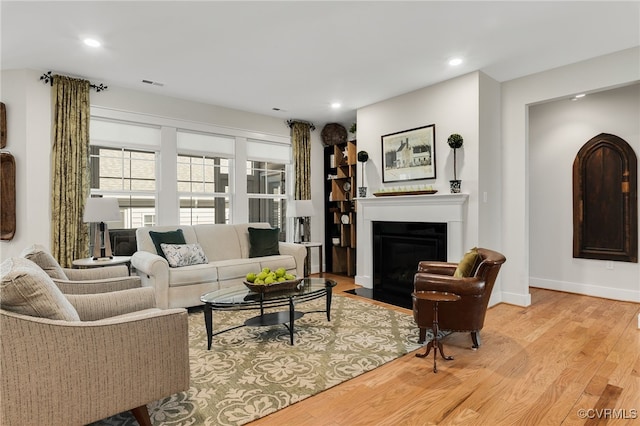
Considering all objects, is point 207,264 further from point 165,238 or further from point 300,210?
point 300,210

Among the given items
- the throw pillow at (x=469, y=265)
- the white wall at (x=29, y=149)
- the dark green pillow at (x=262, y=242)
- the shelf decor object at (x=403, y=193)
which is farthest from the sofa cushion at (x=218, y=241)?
the throw pillow at (x=469, y=265)

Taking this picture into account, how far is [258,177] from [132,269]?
8.19 feet

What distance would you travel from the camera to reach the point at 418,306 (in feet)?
9.62

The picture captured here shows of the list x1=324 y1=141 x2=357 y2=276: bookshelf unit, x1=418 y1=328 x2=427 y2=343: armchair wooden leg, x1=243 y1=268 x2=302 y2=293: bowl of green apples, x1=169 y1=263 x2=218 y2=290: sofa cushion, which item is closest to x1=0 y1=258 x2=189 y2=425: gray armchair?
x1=243 y1=268 x2=302 y2=293: bowl of green apples

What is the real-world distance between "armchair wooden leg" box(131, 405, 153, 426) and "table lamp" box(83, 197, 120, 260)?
109 inches

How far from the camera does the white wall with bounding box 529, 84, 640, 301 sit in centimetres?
442

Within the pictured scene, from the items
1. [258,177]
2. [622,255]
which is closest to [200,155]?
[258,177]

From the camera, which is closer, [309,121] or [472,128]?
[472,128]

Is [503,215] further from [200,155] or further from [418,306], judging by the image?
[200,155]

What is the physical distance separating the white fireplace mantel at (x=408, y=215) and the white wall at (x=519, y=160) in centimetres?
71

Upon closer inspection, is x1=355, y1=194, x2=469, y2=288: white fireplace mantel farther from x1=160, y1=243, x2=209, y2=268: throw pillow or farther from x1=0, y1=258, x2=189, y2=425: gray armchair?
x1=0, y1=258, x2=189, y2=425: gray armchair

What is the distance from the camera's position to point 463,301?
283 cm

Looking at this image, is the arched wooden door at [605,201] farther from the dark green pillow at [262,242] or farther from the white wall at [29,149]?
the white wall at [29,149]

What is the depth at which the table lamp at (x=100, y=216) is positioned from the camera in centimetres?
392
